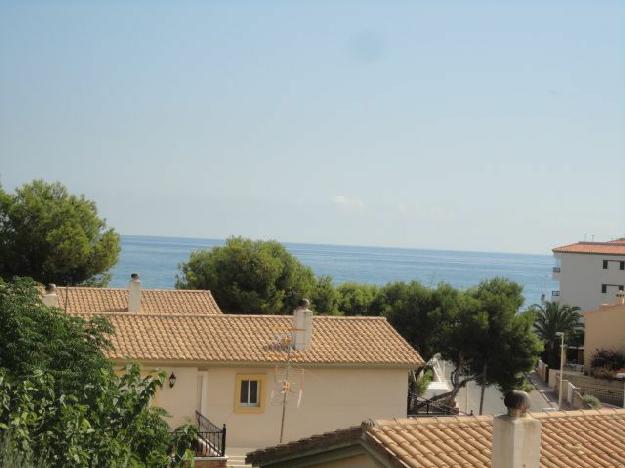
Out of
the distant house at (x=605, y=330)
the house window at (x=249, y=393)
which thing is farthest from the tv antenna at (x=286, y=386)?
the distant house at (x=605, y=330)

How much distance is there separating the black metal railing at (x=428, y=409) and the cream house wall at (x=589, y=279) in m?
58.6

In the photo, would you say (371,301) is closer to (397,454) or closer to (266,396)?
(266,396)

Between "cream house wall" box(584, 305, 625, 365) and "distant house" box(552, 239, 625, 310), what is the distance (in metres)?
33.7

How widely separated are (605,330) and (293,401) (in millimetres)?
33429

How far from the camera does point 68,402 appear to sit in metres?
12.5

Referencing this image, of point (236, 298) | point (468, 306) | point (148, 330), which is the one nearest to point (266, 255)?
point (236, 298)

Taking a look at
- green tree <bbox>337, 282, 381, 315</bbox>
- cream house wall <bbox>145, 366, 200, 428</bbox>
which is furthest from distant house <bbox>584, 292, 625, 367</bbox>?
cream house wall <bbox>145, 366, 200, 428</bbox>

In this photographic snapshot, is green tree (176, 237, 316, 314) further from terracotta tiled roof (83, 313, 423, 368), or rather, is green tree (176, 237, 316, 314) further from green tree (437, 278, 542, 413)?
terracotta tiled roof (83, 313, 423, 368)

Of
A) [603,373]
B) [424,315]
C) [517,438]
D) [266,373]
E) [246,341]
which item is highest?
[424,315]

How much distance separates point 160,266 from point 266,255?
15626 centimetres

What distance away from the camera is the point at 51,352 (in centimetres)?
1538

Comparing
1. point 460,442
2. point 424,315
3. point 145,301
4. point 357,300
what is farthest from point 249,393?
point 357,300

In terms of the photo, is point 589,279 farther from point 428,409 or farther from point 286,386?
point 286,386

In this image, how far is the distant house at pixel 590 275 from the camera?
292 feet
